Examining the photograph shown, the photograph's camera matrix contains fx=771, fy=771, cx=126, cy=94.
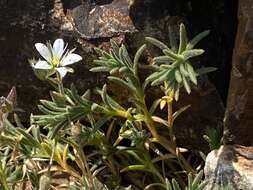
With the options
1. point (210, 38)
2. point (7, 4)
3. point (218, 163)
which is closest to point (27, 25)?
point (7, 4)

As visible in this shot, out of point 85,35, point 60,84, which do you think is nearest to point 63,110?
point 60,84

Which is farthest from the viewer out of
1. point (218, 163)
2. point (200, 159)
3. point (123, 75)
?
point (200, 159)

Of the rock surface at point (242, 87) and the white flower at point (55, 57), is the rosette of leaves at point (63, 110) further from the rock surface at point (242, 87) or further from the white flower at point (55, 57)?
the rock surface at point (242, 87)

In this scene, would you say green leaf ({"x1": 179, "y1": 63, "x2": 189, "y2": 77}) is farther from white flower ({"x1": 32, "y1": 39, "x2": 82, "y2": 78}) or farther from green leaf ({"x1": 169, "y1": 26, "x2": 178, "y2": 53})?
white flower ({"x1": 32, "y1": 39, "x2": 82, "y2": 78})

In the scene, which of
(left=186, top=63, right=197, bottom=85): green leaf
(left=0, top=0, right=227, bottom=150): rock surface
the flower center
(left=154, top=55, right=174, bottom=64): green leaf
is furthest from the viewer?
(left=0, top=0, right=227, bottom=150): rock surface

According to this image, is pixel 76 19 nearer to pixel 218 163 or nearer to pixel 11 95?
pixel 11 95

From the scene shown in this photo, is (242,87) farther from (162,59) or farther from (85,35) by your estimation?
(85,35)

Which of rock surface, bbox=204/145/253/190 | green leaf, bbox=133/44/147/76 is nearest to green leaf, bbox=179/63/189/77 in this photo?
green leaf, bbox=133/44/147/76

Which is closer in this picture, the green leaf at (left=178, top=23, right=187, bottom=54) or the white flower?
the green leaf at (left=178, top=23, right=187, bottom=54)
